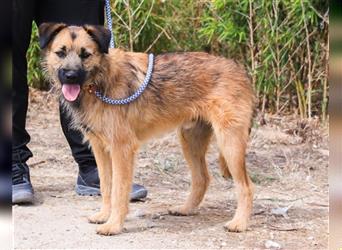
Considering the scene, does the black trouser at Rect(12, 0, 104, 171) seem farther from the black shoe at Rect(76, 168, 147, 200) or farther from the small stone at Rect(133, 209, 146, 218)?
the small stone at Rect(133, 209, 146, 218)

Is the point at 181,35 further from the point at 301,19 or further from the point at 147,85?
the point at 147,85

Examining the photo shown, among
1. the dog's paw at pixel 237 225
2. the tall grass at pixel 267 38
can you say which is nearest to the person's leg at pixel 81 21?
the dog's paw at pixel 237 225

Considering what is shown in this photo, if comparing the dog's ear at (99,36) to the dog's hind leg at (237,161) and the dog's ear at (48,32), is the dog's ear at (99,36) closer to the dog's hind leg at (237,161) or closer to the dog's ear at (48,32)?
the dog's ear at (48,32)

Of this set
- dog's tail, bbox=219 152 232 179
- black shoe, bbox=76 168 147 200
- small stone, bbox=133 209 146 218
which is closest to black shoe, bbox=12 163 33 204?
black shoe, bbox=76 168 147 200

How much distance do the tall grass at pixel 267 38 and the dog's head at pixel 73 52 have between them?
142 inches

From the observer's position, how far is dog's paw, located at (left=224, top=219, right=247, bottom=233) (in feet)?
14.5

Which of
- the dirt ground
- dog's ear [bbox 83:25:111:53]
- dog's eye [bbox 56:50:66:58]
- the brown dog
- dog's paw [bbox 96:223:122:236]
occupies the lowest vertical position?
the dirt ground

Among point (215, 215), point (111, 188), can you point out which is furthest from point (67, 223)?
point (215, 215)

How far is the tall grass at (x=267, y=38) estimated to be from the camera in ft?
25.0

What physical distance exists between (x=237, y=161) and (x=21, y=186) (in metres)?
1.67

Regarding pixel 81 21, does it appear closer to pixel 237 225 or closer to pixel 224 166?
pixel 224 166

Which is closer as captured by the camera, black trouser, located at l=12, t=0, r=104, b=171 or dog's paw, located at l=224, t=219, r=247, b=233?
dog's paw, located at l=224, t=219, r=247, b=233

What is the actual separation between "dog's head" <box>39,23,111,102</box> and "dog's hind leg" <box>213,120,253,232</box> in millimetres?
937

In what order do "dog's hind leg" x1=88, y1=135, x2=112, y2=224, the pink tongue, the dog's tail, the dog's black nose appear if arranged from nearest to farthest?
1. the dog's black nose
2. the pink tongue
3. "dog's hind leg" x1=88, y1=135, x2=112, y2=224
4. the dog's tail
